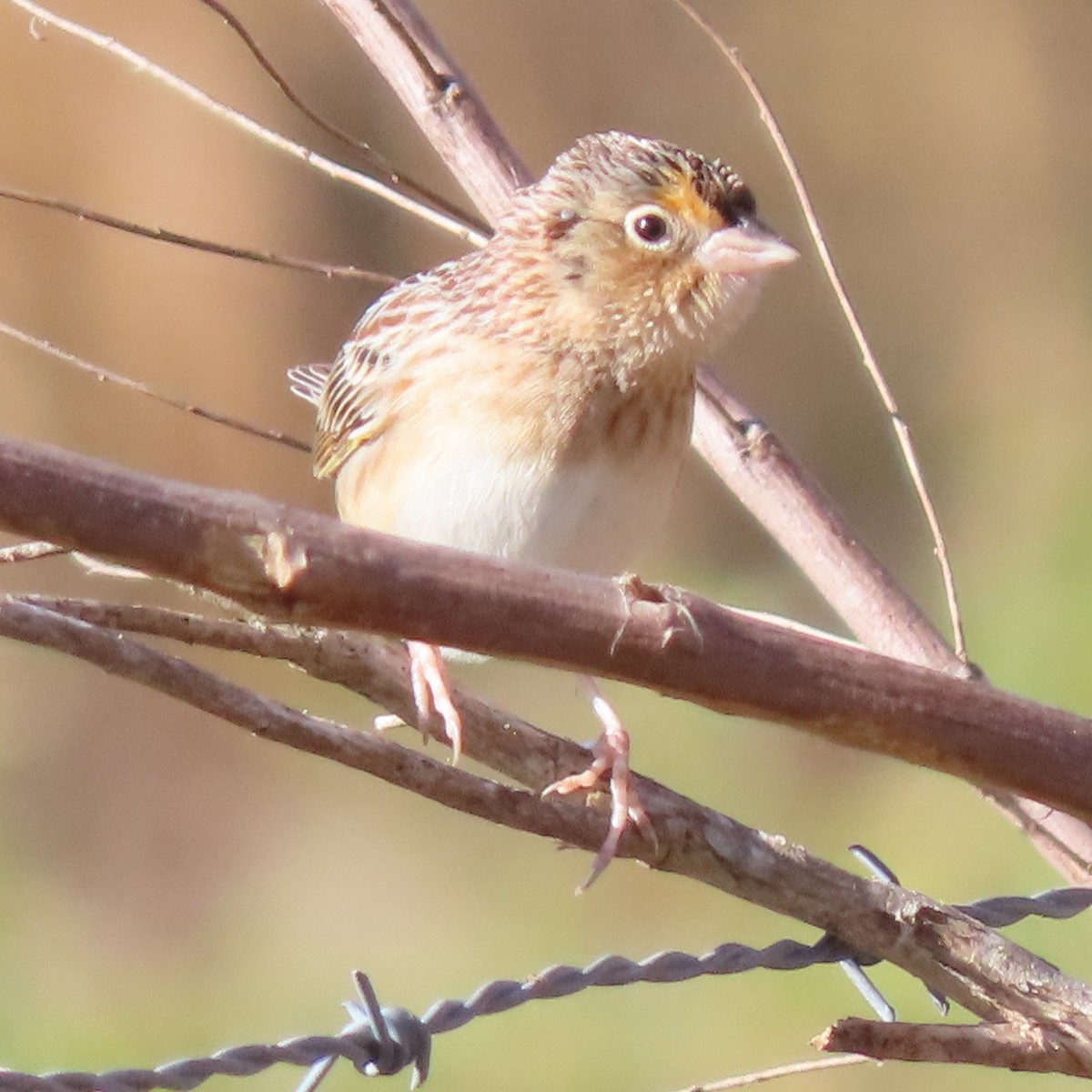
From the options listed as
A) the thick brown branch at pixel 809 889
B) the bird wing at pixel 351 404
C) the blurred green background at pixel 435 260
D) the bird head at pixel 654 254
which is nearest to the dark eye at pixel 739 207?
the bird head at pixel 654 254

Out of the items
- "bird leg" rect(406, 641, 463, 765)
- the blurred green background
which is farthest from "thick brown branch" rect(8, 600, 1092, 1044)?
the blurred green background

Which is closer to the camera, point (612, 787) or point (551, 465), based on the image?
Answer: point (612, 787)

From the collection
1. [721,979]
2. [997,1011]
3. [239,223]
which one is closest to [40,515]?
[997,1011]

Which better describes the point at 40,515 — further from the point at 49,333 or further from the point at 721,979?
the point at 49,333

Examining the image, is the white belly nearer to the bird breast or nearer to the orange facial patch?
the bird breast

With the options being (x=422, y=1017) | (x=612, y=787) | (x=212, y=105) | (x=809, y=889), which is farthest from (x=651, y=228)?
(x=422, y=1017)

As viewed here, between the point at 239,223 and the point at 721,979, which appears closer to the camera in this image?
the point at 721,979

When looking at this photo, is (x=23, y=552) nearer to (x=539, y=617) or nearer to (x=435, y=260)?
(x=539, y=617)
